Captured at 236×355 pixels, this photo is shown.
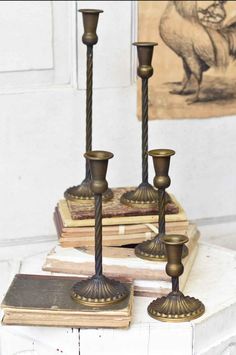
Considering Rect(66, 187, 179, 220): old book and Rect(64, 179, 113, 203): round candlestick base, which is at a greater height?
Rect(64, 179, 113, 203): round candlestick base

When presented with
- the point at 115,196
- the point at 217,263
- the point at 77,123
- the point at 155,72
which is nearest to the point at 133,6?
the point at 155,72

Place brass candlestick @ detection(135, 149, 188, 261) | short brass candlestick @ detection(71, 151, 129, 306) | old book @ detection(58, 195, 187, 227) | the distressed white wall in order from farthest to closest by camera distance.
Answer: the distressed white wall → old book @ detection(58, 195, 187, 227) → brass candlestick @ detection(135, 149, 188, 261) → short brass candlestick @ detection(71, 151, 129, 306)

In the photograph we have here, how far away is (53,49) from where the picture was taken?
2.01 m

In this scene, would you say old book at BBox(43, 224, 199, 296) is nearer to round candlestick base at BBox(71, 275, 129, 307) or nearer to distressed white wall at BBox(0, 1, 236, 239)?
round candlestick base at BBox(71, 275, 129, 307)

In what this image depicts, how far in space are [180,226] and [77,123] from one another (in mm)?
443

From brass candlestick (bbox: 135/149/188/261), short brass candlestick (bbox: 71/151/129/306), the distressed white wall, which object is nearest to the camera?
short brass candlestick (bbox: 71/151/129/306)

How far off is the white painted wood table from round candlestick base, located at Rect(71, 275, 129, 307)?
0.05 metres

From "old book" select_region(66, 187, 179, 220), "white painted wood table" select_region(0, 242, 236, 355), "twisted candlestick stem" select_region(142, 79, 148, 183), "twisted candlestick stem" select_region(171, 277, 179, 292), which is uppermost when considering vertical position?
"twisted candlestick stem" select_region(142, 79, 148, 183)

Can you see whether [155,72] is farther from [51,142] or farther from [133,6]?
[51,142]

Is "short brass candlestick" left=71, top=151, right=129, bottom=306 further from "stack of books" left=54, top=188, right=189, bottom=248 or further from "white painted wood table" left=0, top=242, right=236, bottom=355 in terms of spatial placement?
"stack of books" left=54, top=188, right=189, bottom=248

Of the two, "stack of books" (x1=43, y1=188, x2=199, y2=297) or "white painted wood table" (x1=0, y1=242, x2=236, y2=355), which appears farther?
"stack of books" (x1=43, y1=188, x2=199, y2=297)

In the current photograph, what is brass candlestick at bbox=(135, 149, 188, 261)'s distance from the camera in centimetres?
159

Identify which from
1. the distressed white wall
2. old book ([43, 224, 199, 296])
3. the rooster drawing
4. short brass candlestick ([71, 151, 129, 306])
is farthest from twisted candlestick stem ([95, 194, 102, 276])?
the rooster drawing

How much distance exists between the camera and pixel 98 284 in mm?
1554
